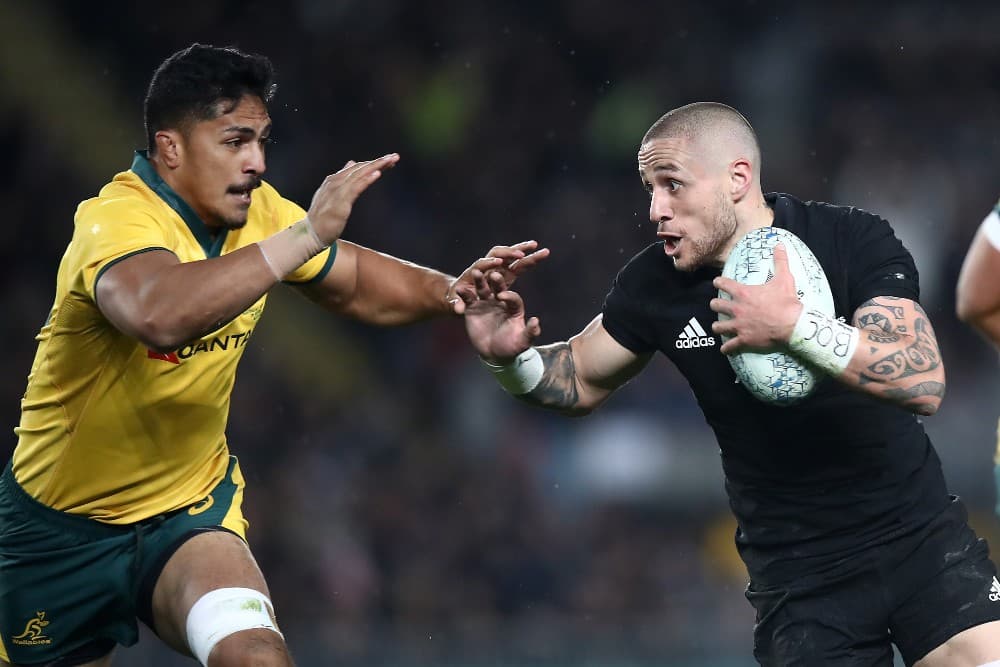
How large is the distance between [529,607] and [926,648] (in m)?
5.60

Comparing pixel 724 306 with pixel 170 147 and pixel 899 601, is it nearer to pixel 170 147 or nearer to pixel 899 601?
pixel 899 601

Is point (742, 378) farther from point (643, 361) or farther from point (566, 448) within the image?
point (566, 448)

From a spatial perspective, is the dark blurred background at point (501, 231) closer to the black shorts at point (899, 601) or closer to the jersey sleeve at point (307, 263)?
the jersey sleeve at point (307, 263)

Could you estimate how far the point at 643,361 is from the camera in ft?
15.6

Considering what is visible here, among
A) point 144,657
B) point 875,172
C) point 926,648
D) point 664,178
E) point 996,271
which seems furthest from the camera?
point 875,172

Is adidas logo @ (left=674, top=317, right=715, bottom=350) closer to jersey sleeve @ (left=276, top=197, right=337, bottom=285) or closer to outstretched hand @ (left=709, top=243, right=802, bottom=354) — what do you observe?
outstretched hand @ (left=709, top=243, right=802, bottom=354)

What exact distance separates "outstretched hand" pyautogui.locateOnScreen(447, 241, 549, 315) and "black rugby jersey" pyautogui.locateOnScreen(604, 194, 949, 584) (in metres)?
0.54

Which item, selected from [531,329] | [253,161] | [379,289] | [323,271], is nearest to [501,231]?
[379,289]

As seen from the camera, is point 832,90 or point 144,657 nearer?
point 144,657

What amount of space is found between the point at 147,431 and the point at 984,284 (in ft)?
8.89

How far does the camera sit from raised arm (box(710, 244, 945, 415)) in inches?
150

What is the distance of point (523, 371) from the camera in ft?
15.7

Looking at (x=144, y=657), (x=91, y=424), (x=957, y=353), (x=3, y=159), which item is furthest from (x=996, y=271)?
(x=3, y=159)

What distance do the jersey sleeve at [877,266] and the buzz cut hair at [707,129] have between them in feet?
1.37
